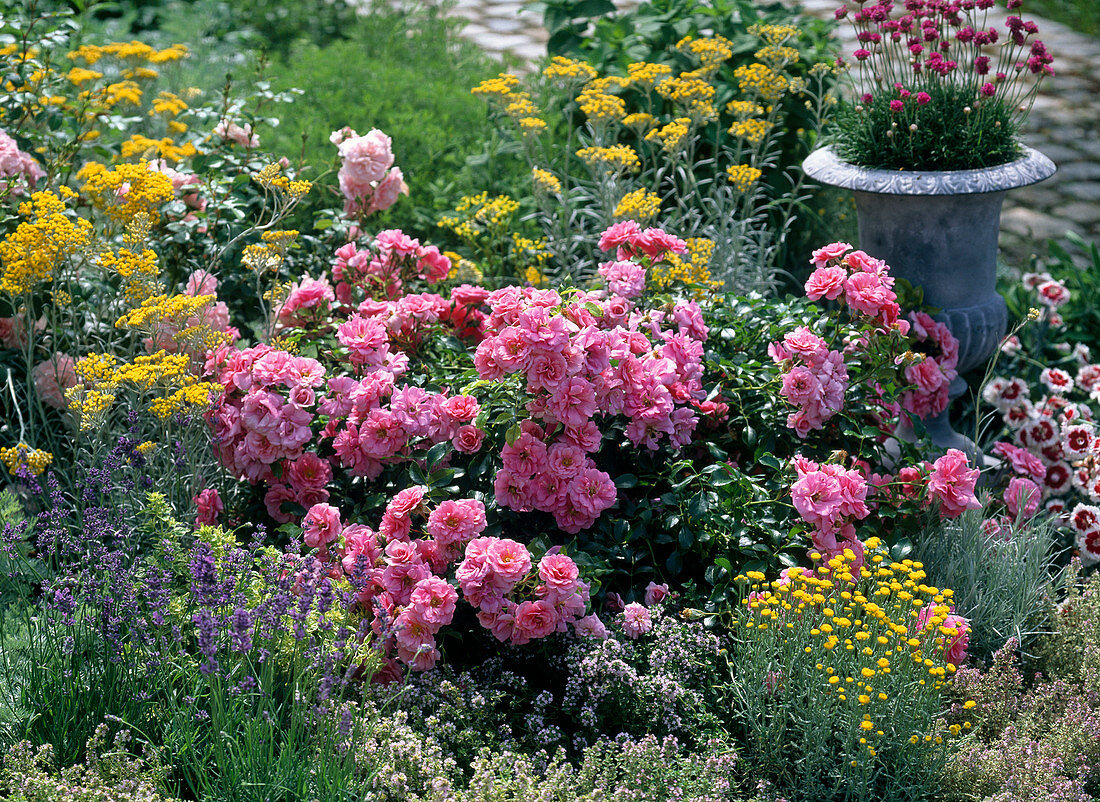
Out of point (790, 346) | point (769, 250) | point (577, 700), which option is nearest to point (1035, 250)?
point (769, 250)

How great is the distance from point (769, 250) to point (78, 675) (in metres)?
3.24

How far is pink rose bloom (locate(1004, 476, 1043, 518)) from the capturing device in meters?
3.63

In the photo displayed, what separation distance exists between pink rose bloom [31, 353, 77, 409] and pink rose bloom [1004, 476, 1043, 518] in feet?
10.7

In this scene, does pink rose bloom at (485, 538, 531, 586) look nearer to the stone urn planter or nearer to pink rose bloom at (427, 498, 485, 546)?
pink rose bloom at (427, 498, 485, 546)

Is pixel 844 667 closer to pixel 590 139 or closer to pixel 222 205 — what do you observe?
pixel 222 205

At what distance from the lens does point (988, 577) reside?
3260 mm

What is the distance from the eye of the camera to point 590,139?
5336mm

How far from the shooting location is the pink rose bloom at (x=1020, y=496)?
11.9 ft

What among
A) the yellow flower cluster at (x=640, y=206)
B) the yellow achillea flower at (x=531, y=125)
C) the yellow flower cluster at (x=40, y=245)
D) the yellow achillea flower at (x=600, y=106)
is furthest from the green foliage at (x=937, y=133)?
the yellow flower cluster at (x=40, y=245)

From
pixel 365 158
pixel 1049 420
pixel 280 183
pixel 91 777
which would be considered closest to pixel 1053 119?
pixel 1049 420

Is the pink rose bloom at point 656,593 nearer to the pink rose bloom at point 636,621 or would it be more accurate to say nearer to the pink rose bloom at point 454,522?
the pink rose bloom at point 636,621

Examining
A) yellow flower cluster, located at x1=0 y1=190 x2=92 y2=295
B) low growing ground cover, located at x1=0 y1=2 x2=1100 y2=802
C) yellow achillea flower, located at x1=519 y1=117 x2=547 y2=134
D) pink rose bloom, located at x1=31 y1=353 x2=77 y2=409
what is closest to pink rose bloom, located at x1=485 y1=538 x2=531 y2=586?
low growing ground cover, located at x1=0 y1=2 x2=1100 y2=802

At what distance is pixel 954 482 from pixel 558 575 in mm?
1277

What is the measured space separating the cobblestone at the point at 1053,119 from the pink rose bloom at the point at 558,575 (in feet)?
10.1
